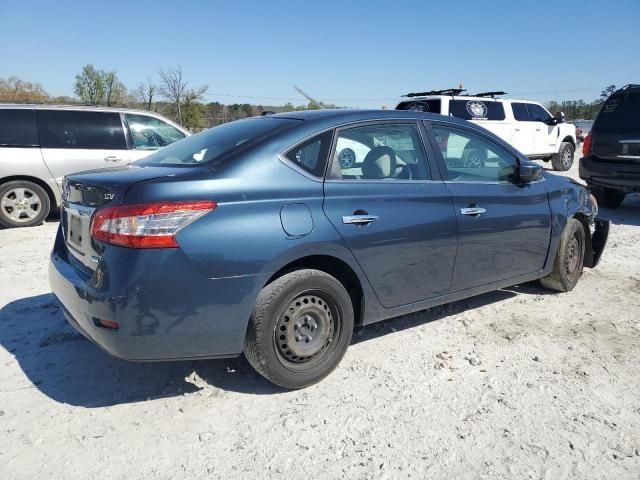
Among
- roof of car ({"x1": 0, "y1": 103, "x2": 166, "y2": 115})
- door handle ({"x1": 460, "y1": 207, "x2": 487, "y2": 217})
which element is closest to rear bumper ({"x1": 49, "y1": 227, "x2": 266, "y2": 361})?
door handle ({"x1": 460, "y1": 207, "x2": 487, "y2": 217})

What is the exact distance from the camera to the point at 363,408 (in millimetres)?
2889

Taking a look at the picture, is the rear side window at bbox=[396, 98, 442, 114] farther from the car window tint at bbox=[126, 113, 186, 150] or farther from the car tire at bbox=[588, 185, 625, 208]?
the car window tint at bbox=[126, 113, 186, 150]

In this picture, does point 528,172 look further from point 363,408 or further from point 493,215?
point 363,408

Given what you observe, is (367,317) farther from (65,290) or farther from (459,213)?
(65,290)

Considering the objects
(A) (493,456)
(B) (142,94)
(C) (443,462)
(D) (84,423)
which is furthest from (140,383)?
(B) (142,94)

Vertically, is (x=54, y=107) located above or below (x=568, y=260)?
above

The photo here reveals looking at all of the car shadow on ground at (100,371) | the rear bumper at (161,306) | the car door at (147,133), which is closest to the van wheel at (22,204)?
the car door at (147,133)

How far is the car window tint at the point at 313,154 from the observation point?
10.0ft

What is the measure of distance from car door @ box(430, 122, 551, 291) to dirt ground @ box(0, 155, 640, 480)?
18.5 inches

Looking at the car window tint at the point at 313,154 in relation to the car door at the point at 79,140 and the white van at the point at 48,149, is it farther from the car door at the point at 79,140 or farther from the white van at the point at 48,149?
the car door at the point at 79,140

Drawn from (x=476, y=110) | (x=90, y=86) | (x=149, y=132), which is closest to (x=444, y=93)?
(x=476, y=110)

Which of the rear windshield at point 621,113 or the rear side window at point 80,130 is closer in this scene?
the rear side window at point 80,130

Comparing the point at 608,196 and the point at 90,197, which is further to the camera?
the point at 608,196

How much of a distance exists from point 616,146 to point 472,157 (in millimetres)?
5490
